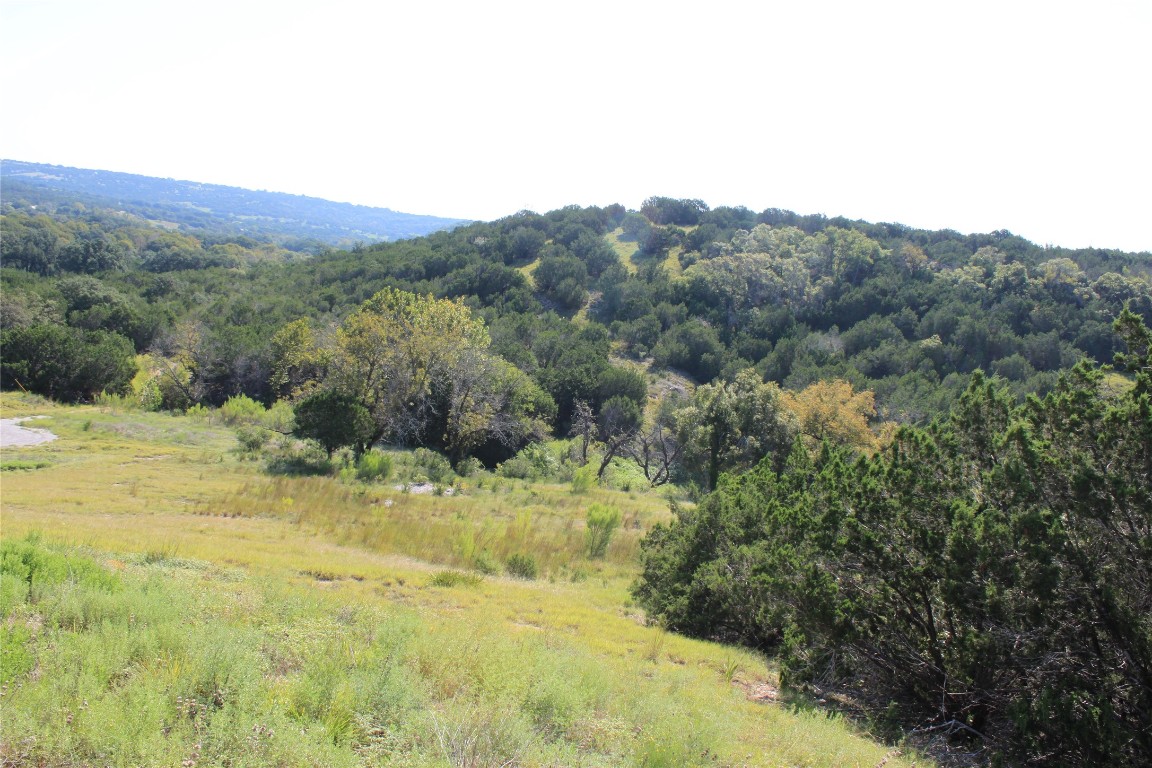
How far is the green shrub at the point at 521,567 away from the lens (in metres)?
14.2

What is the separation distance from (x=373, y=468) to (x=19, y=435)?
43.1 feet

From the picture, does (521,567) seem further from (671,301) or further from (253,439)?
(671,301)

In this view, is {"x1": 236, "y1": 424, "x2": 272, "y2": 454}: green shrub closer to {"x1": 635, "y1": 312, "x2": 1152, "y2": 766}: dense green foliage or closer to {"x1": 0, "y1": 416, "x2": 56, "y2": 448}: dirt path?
{"x1": 0, "y1": 416, "x2": 56, "y2": 448}: dirt path

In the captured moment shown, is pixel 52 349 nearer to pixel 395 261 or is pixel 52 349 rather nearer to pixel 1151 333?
pixel 395 261

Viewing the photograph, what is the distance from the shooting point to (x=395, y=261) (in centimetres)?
7319

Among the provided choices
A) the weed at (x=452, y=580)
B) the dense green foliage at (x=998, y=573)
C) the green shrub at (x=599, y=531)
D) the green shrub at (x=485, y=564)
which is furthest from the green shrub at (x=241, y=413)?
the dense green foliage at (x=998, y=573)

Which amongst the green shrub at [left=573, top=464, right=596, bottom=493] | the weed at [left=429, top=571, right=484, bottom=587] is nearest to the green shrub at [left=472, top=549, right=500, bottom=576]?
the weed at [left=429, top=571, right=484, bottom=587]

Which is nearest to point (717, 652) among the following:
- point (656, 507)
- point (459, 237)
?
point (656, 507)

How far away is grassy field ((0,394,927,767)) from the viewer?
3.84 metres

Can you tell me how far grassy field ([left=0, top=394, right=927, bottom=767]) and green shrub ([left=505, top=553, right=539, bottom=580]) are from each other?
4.53 feet

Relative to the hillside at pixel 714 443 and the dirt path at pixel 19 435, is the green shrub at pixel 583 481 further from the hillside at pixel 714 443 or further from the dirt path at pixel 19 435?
the dirt path at pixel 19 435

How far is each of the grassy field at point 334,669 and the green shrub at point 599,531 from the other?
3.74 m

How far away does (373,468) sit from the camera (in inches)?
902

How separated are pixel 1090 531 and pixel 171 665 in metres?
8.27
